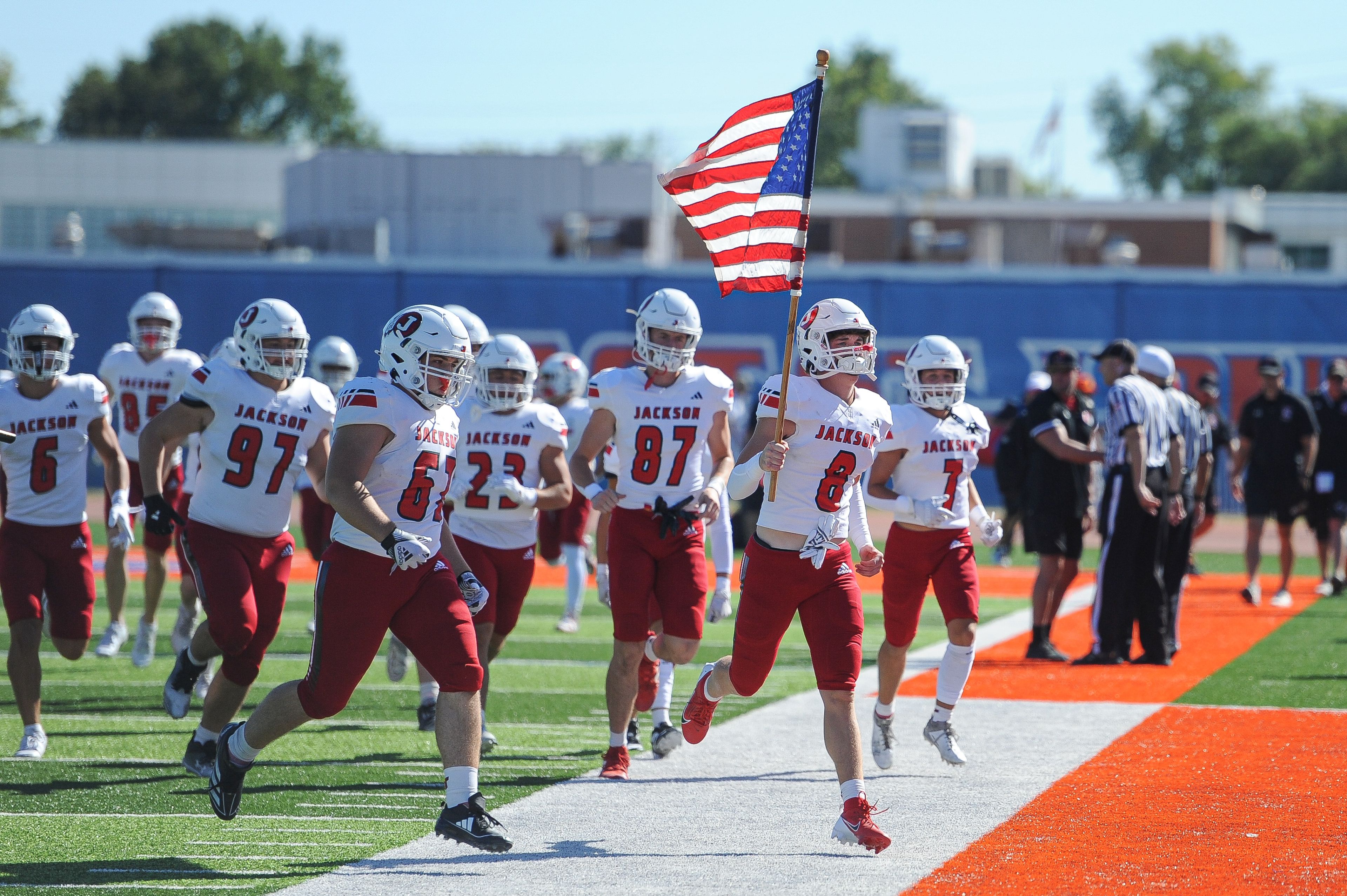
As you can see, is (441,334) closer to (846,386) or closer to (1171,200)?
(846,386)

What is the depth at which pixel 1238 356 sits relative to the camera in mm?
22016

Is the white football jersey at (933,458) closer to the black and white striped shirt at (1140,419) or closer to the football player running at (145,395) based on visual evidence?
the black and white striped shirt at (1140,419)

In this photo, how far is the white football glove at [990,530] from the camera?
7441 millimetres

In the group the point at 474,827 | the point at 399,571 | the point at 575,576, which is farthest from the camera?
the point at 575,576

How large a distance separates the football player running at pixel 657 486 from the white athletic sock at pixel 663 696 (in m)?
0.17

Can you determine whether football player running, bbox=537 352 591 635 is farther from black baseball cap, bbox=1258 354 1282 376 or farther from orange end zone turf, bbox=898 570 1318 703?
black baseball cap, bbox=1258 354 1282 376

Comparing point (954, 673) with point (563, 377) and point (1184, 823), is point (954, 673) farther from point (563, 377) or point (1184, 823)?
point (563, 377)

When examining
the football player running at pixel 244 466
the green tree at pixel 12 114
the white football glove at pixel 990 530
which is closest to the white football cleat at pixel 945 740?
the white football glove at pixel 990 530

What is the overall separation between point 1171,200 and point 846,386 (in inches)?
1537

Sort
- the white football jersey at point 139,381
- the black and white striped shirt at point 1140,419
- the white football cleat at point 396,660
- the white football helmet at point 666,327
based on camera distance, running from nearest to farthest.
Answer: the white football helmet at point 666,327
the white football cleat at point 396,660
the black and white striped shirt at point 1140,419
the white football jersey at point 139,381

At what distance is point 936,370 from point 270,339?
296cm

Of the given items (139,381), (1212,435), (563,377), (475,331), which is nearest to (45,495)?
(475,331)

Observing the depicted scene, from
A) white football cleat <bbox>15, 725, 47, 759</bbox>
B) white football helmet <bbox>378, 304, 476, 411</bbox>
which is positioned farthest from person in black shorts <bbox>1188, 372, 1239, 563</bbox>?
white football cleat <bbox>15, 725, 47, 759</bbox>

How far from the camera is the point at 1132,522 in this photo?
410 inches
